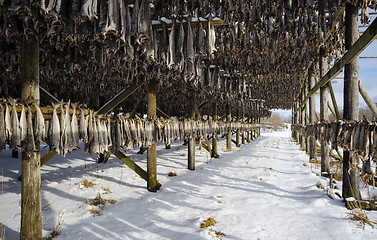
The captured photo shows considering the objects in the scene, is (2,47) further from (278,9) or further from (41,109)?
(278,9)

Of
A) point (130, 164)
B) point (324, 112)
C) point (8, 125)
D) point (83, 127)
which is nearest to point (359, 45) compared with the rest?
point (324, 112)

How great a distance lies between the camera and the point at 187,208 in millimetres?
5496

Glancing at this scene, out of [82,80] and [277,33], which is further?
[82,80]

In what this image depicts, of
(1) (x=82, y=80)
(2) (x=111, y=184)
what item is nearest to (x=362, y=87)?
(2) (x=111, y=184)

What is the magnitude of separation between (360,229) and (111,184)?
6.91 m

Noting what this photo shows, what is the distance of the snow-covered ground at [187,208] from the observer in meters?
4.18

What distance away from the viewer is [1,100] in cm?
284

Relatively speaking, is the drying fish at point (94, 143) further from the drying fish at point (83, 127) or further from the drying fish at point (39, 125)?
the drying fish at point (39, 125)

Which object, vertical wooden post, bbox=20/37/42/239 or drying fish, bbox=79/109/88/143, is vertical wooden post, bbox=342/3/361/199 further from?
vertical wooden post, bbox=20/37/42/239

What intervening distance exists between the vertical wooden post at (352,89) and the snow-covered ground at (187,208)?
0.71 meters

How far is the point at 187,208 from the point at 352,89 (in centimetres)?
509

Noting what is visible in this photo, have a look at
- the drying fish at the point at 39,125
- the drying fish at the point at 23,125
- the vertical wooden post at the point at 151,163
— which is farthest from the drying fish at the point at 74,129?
the vertical wooden post at the point at 151,163

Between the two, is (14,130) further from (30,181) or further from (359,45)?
(359,45)

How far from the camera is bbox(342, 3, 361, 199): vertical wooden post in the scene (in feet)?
16.6
